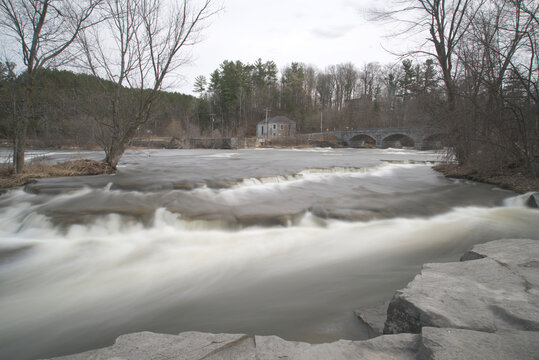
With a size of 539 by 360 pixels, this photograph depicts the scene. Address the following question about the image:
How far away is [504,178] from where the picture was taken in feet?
33.6

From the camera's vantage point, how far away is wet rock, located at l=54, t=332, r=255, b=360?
1.95 m

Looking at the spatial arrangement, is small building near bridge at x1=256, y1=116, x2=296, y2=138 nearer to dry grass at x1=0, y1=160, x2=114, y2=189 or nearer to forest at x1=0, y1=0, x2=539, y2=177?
forest at x1=0, y1=0, x2=539, y2=177

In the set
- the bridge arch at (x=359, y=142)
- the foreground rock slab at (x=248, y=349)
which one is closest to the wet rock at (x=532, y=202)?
the foreground rock slab at (x=248, y=349)

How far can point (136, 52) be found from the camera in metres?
11.2

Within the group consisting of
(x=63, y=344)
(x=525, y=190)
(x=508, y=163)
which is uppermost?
(x=508, y=163)

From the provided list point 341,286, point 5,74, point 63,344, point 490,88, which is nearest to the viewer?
point 63,344

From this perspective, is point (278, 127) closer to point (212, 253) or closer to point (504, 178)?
point (504, 178)

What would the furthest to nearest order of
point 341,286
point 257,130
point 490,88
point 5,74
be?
point 257,130, point 490,88, point 5,74, point 341,286

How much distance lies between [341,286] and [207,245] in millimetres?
2564

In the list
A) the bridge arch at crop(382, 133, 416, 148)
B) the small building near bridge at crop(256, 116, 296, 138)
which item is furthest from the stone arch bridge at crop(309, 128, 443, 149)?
the small building near bridge at crop(256, 116, 296, 138)

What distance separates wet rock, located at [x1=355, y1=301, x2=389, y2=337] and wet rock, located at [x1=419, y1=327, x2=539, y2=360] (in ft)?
2.96

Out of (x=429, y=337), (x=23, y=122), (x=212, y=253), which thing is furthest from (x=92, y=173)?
(x=429, y=337)

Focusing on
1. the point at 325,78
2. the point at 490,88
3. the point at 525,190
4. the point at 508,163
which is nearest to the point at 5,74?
the point at 490,88

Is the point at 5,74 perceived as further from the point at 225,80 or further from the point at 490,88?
the point at 225,80
